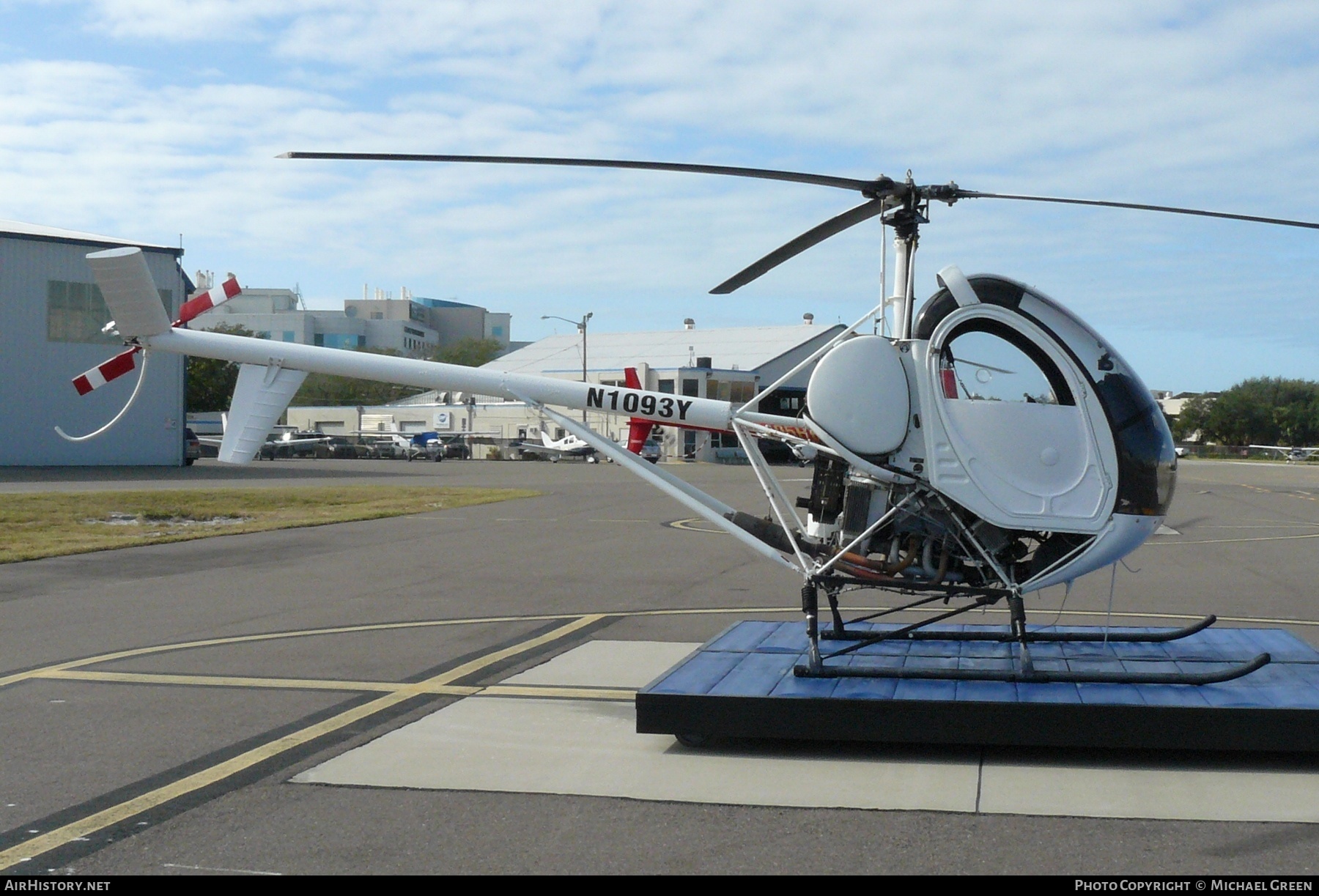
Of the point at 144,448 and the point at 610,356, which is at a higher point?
the point at 610,356

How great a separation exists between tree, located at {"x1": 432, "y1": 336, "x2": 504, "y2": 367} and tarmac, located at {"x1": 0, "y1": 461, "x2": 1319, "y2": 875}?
386 feet

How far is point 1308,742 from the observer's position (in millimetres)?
6402

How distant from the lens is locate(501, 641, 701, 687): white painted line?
9078 millimetres

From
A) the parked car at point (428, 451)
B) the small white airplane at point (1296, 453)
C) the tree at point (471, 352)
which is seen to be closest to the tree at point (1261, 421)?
the small white airplane at point (1296, 453)

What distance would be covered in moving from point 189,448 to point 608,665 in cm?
4640

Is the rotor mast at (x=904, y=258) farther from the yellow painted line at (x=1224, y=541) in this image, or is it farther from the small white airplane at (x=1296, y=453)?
the small white airplane at (x=1296, y=453)

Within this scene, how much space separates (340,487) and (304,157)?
93.3ft

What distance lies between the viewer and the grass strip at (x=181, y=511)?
67.3ft

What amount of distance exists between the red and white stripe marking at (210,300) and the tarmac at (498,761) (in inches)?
120

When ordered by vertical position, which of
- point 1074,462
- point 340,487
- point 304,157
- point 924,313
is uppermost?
point 304,157

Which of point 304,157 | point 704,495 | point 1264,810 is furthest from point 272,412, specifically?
point 1264,810

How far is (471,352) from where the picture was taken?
453 feet

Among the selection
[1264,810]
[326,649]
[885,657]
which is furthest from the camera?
[326,649]
